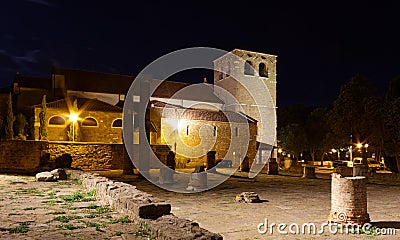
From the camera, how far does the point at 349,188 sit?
7.61m

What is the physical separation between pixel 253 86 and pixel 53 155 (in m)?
25.6

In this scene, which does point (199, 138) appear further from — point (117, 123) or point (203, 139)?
point (117, 123)

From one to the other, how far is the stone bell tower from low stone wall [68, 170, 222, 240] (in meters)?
33.4

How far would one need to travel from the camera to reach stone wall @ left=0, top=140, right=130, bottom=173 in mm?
22891

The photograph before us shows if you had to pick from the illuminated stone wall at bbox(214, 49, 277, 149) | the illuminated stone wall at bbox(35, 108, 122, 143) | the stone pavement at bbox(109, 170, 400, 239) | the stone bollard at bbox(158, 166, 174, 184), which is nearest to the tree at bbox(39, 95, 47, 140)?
the illuminated stone wall at bbox(35, 108, 122, 143)

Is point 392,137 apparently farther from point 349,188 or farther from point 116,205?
point 116,205

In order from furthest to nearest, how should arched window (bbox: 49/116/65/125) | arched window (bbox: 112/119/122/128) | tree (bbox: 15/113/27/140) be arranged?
tree (bbox: 15/113/27/140) < arched window (bbox: 112/119/122/128) < arched window (bbox: 49/116/65/125)

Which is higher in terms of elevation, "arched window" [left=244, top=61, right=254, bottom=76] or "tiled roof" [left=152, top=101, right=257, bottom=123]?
"arched window" [left=244, top=61, right=254, bottom=76]

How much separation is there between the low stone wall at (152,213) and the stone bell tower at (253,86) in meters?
33.4

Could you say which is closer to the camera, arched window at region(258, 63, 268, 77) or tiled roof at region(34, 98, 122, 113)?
tiled roof at region(34, 98, 122, 113)

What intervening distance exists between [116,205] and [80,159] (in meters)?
18.1

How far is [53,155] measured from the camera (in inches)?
947

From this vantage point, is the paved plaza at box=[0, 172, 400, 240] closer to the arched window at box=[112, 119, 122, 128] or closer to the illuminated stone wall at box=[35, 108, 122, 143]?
the illuminated stone wall at box=[35, 108, 122, 143]

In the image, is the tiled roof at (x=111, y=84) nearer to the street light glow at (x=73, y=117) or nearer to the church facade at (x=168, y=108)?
the church facade at (x=168, y=108)
